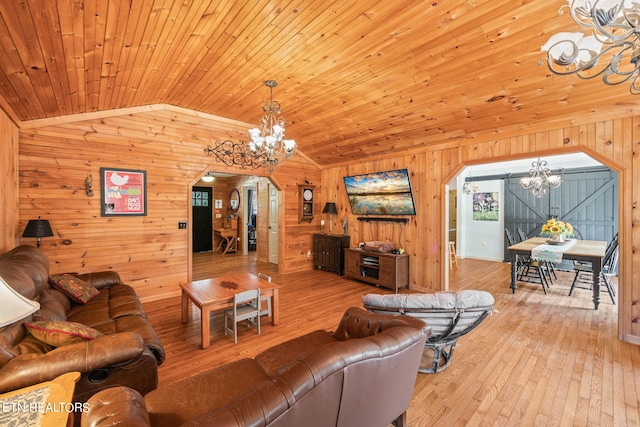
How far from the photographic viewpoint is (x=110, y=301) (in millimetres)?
2990

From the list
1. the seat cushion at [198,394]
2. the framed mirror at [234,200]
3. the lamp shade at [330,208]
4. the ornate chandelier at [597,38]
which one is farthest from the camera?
the framed mirror at [234,200]

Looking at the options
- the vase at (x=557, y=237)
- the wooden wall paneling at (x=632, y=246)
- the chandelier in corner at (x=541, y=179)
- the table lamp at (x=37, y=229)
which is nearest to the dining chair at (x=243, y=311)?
the table lamp at (x=37, y=229)

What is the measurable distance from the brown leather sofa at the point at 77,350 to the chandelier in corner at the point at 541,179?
7690 millimetres

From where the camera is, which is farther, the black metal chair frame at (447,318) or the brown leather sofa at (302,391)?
the black metal chair frame at (447,318)

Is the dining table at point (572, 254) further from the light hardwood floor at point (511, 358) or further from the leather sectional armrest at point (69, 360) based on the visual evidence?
the leather sectional armrest at point (69, 360)

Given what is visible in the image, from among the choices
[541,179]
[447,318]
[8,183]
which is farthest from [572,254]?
[8,183]

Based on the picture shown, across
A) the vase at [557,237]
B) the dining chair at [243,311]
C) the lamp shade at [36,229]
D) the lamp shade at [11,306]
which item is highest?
the lamp shade at [36,229]

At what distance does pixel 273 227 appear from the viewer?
7289mm

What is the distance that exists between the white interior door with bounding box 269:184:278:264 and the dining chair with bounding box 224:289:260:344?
150 inches

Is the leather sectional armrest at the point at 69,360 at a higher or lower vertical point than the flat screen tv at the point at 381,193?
lower

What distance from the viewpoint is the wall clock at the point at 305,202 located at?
643cm

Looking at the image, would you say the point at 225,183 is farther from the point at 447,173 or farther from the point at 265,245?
the point at 447,173

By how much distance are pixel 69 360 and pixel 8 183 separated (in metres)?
3.03

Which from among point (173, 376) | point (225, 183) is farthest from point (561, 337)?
point (225, 183)
